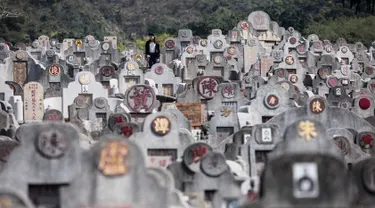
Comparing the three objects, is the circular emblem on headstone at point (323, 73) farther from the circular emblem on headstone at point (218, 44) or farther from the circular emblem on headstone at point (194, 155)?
the circular emblem on headstone at point (194, 155)

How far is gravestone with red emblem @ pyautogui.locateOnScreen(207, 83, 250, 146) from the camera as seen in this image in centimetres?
3663

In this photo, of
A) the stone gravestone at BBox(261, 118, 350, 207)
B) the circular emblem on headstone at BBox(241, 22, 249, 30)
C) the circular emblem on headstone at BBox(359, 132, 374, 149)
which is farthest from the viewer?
the circular emblem on headstone at BBox(241, 22, 249, 30)

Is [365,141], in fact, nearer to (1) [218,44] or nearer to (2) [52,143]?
(2) [52,143]

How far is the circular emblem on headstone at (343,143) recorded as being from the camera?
1231 inches

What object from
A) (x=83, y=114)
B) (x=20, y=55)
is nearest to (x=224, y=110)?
(x=83, y=114)

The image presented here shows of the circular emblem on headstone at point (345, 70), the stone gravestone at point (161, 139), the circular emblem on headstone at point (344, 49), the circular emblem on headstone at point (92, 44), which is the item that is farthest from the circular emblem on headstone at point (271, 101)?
the circular emblem on headstone at point (344, 49)

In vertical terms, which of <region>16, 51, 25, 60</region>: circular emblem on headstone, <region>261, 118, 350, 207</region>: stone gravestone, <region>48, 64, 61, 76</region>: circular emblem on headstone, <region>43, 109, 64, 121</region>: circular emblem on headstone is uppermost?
<region>16, 51, 25, 60</region>: circular emblem on headstone

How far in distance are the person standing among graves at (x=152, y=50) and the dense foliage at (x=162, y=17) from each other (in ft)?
64.0

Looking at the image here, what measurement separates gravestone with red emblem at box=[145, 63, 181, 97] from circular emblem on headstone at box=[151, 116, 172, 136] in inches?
708

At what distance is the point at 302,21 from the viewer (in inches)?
2977

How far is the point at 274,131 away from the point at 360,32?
40.6 metres

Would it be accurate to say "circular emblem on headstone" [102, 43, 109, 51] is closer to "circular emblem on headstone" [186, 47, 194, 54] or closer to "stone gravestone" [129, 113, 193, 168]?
"circular emblem on headstone" [186, 47, 194, 54]

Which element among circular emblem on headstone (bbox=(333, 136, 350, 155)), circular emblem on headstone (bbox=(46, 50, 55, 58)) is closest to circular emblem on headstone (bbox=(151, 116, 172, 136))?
circular emblem on headstone (bbox=(333, 136, 350, 155))

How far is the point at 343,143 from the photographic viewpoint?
31.6 meters
